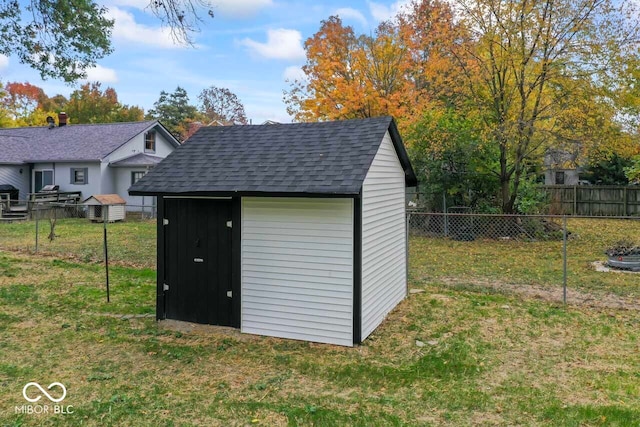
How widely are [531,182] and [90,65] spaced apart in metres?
15.3

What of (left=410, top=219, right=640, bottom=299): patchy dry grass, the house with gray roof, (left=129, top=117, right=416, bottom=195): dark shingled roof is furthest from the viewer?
the house with gray roof

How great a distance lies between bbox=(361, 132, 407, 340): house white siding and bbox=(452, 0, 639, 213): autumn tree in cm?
799

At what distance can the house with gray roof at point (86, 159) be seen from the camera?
2177 centimetres

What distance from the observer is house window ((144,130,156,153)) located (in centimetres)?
2427

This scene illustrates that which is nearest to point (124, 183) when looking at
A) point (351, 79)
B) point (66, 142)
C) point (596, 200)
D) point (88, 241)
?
point (66, 142)

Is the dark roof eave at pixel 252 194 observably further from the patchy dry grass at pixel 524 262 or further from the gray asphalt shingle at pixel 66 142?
the gray asphalt shingle at pixel 66 142

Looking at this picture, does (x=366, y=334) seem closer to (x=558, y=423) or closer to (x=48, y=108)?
(x=558, y=423)

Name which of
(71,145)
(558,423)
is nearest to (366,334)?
(558,423)

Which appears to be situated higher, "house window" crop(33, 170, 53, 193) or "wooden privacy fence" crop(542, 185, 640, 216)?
"house window" crop(33, 170, 53, 193)

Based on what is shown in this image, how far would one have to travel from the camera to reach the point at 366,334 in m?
6.10

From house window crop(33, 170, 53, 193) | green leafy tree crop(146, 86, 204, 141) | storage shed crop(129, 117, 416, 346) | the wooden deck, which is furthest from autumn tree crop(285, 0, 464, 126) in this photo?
green leafy tree crop(146, 86, 204, 141)

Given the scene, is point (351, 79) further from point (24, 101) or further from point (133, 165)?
point (24, 101)

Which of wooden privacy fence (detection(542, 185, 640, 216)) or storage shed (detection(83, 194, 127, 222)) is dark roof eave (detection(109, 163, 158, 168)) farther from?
wooden privacy fence (detection(542, 185, 640, 216))

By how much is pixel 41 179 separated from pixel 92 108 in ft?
65.5
